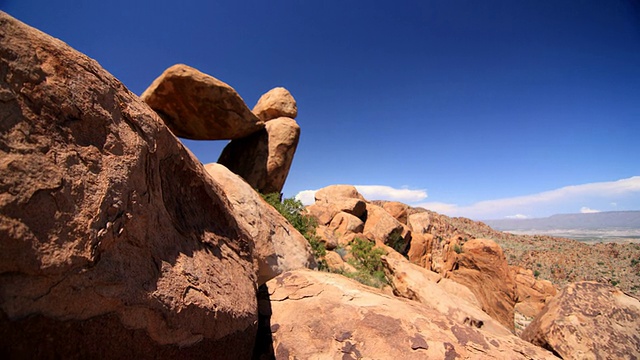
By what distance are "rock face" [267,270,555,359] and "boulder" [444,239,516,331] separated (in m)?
10.3

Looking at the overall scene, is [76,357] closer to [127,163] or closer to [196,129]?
[127,163]

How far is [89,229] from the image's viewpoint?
1.68m

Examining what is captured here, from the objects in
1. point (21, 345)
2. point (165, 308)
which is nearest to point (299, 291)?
point (165, 308)

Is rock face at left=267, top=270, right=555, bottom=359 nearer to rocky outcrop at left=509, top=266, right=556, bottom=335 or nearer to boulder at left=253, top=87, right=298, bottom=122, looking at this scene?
rocky outcrop at left=509, top=266, right=556, bottom=335

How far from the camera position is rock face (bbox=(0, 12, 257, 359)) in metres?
1.44

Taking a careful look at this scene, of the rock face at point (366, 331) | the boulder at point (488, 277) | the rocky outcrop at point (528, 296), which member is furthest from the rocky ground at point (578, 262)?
the rock face at point (366, 331)

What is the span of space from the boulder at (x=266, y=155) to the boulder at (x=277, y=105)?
101 centimetres

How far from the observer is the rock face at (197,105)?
9883mm

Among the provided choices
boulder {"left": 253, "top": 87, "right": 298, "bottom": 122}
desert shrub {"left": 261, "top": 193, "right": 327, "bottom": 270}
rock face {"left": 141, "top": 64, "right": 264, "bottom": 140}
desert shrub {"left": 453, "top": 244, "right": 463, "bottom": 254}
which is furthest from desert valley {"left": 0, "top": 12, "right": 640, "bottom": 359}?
boulder {"left": 253, "top": 87, "right": 298, "bottom": 122}

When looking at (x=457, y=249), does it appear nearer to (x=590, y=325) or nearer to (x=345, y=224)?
(x=345, y=224)

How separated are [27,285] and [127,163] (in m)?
0.87

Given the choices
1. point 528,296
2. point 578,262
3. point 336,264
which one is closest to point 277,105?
point 336,264

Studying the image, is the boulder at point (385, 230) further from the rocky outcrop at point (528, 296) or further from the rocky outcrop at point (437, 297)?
the rocky outcrop at point (437, 297)

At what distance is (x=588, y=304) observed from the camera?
429cm
